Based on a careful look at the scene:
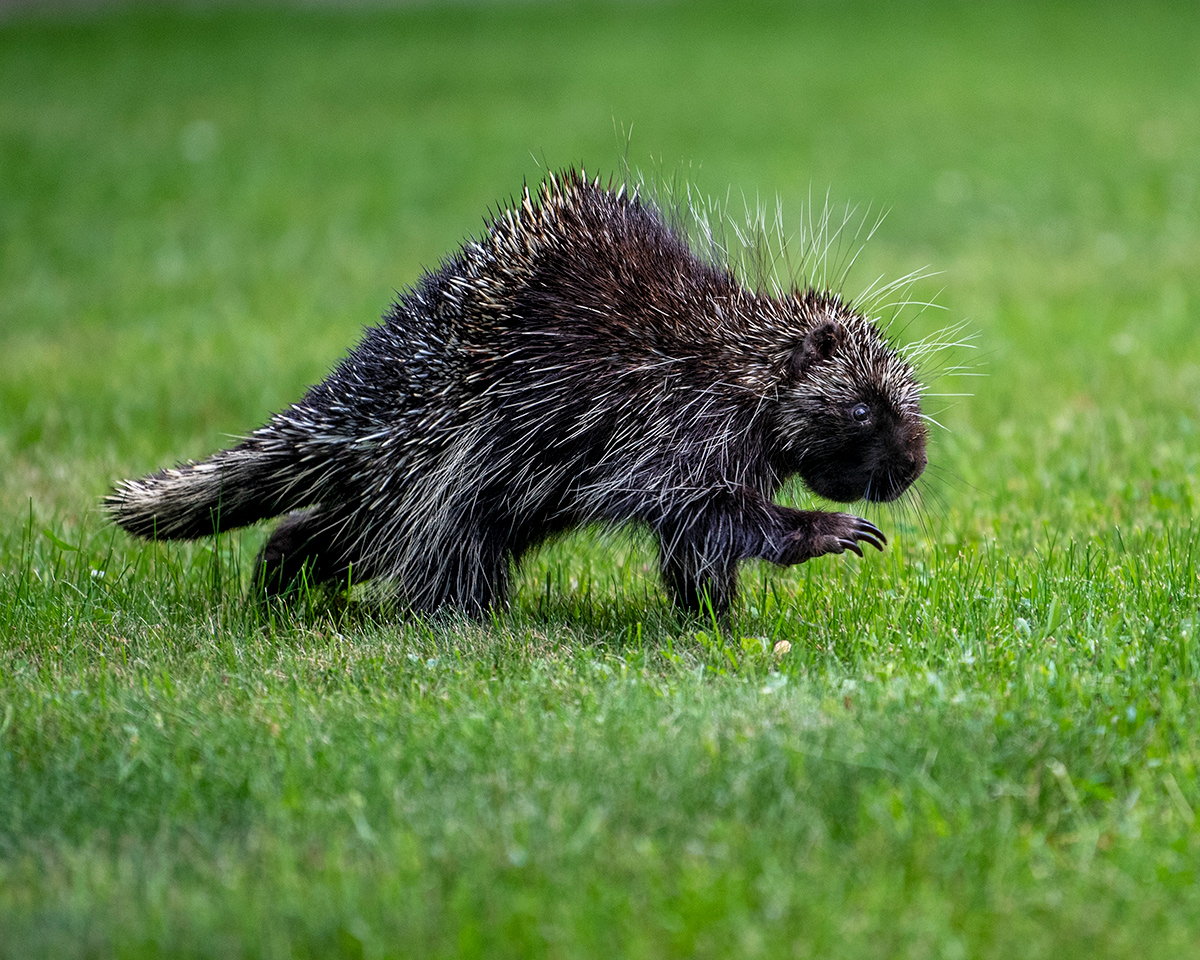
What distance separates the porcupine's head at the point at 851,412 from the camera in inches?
195

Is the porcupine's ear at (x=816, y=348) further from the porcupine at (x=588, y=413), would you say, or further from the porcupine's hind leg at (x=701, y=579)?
the porcupine's hind leg at (x=701, y=579)

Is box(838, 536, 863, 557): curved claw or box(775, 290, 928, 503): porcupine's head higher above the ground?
box(775, 290, 928, 503): porcupine's head

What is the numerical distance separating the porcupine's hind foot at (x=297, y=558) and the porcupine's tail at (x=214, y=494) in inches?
4.7

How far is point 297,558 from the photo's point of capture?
555 centimetres

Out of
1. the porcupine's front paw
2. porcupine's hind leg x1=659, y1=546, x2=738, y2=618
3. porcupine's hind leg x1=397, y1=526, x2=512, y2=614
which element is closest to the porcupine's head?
the porcupine's front paw

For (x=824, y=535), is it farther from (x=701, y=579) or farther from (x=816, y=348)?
(x=816, y=348)

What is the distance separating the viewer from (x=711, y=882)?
308 cm

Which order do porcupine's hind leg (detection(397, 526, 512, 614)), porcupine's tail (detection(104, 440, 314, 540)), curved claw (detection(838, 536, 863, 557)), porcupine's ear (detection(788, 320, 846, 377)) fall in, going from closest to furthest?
curved claw (detection(838, 536, 863, 557))
porcupine's ear (detection(788, 320, 846, 377))
porcupine's hind leg (detection(397, 526, 512, 614))
porcupine's tail (detection(104, 440, 314, 540))

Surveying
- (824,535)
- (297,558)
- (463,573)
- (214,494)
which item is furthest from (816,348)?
(214,494)

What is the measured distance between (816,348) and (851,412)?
10.5 inches

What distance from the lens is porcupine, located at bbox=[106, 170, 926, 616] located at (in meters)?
4.89

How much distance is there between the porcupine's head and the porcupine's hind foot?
1.85m

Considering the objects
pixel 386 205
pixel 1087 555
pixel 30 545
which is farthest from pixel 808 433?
pixel 386 205

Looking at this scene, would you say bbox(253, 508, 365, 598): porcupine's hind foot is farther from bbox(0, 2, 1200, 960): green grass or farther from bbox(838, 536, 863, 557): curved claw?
bbox(838, 536, 863, 557): curved claw
